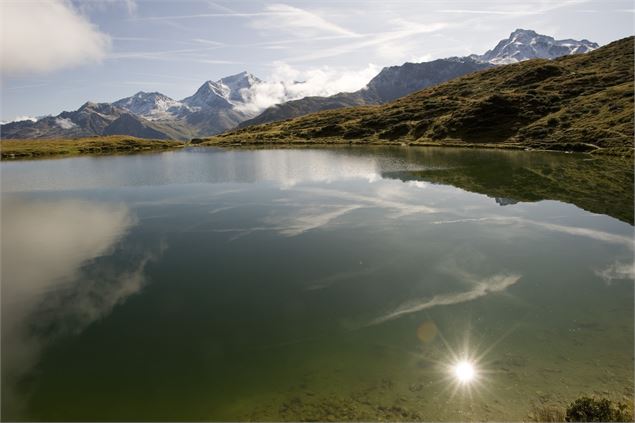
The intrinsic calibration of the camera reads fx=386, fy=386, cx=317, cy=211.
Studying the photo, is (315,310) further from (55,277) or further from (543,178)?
(543,178)

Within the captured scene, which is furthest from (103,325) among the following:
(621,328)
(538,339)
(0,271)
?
(621,328)

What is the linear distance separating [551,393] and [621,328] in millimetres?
8587

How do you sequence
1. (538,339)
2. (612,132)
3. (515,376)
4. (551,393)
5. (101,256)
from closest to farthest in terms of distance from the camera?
1. (551,393)
2. (515,376)
3. (538,339)
4. (101,256)
5. (612,132)

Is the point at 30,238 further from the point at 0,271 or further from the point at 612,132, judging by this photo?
the point at 612,132

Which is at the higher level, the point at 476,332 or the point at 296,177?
the point at 296,177

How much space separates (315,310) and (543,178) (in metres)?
66.2

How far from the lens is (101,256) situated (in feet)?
114

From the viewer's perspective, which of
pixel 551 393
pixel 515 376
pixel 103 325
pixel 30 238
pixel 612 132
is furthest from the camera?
pixel 612 132

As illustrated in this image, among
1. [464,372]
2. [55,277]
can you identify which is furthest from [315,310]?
[55,277]

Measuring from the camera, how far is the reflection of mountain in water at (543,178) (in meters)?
54.9

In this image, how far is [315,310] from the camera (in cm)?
2402

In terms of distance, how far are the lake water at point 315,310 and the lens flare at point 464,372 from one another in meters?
0.26

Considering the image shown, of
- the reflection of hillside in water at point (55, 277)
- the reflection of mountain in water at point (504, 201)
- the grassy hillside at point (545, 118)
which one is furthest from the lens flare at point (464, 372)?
the grassy hillside at point (545, 118)

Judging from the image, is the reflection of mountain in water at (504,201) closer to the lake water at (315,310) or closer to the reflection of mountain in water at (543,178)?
the reflection of mountain in water at (543,178)
